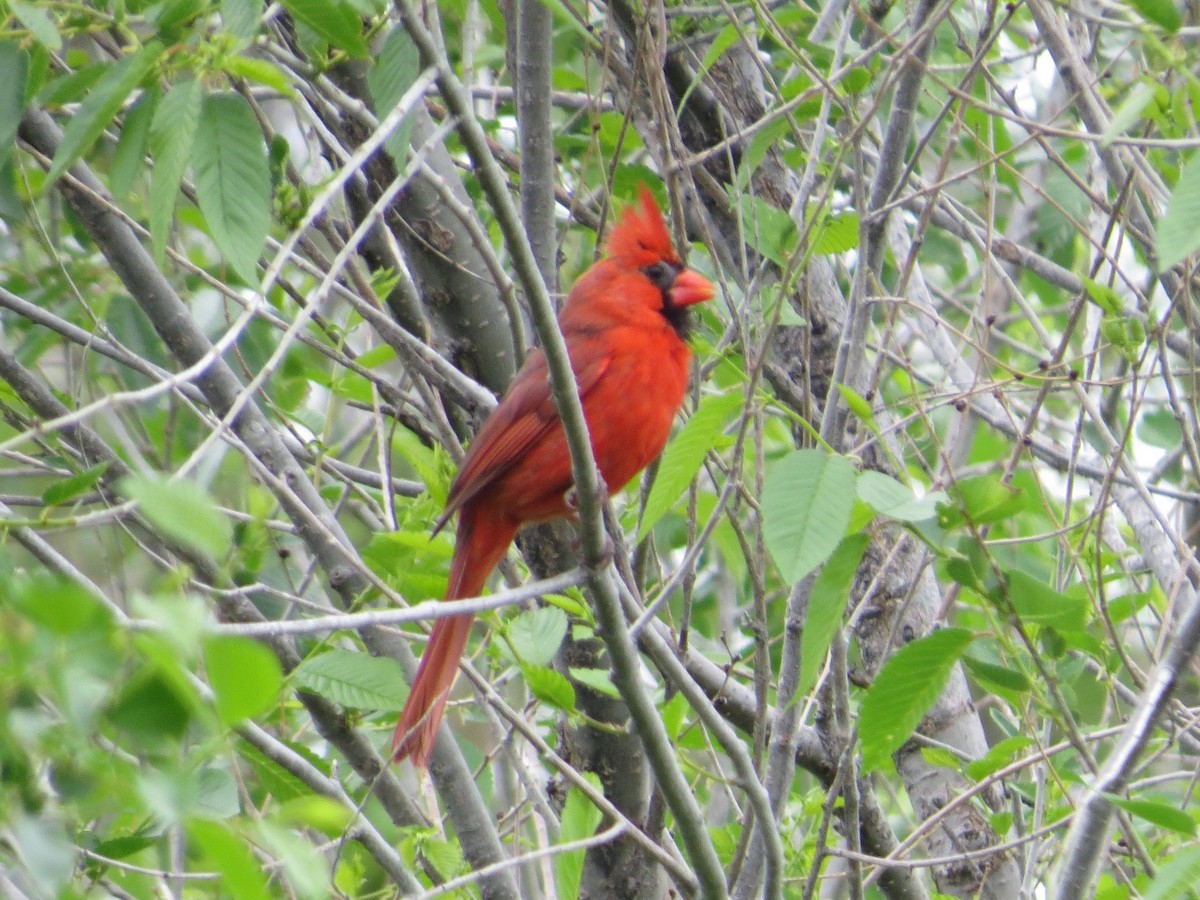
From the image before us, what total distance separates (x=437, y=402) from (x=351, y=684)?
2.58ft

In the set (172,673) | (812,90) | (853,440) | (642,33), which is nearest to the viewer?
(172,673)

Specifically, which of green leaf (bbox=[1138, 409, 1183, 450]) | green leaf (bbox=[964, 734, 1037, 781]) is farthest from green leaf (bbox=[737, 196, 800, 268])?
green leaf (bbox=[1138, 409, 1183, 450])

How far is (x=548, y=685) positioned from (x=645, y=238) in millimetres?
1485

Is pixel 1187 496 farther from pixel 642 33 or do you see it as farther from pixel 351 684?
pixel 351 684

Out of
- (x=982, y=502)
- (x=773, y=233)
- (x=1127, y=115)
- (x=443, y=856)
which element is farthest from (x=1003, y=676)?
(x=443, y=856)

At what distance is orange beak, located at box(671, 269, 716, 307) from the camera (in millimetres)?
3301

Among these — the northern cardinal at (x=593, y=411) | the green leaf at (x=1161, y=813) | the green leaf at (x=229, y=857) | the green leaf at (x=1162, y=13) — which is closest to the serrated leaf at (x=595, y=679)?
the northern cardinal at (x=593, y=411)

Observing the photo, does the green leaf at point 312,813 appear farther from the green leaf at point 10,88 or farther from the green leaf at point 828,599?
the green leaf at point 10,88

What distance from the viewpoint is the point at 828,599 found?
6.22 feet

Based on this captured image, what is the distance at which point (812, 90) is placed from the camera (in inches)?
102

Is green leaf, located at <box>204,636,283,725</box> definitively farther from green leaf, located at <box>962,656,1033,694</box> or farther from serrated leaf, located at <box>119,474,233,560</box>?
green leaf, located at <box>962,656,1033,694</box>

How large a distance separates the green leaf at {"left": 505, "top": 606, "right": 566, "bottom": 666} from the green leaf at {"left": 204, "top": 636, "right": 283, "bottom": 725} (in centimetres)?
131

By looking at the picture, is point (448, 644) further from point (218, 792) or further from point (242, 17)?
point (242, 17)

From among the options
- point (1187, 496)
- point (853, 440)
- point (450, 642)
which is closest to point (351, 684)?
point (450, 642)
